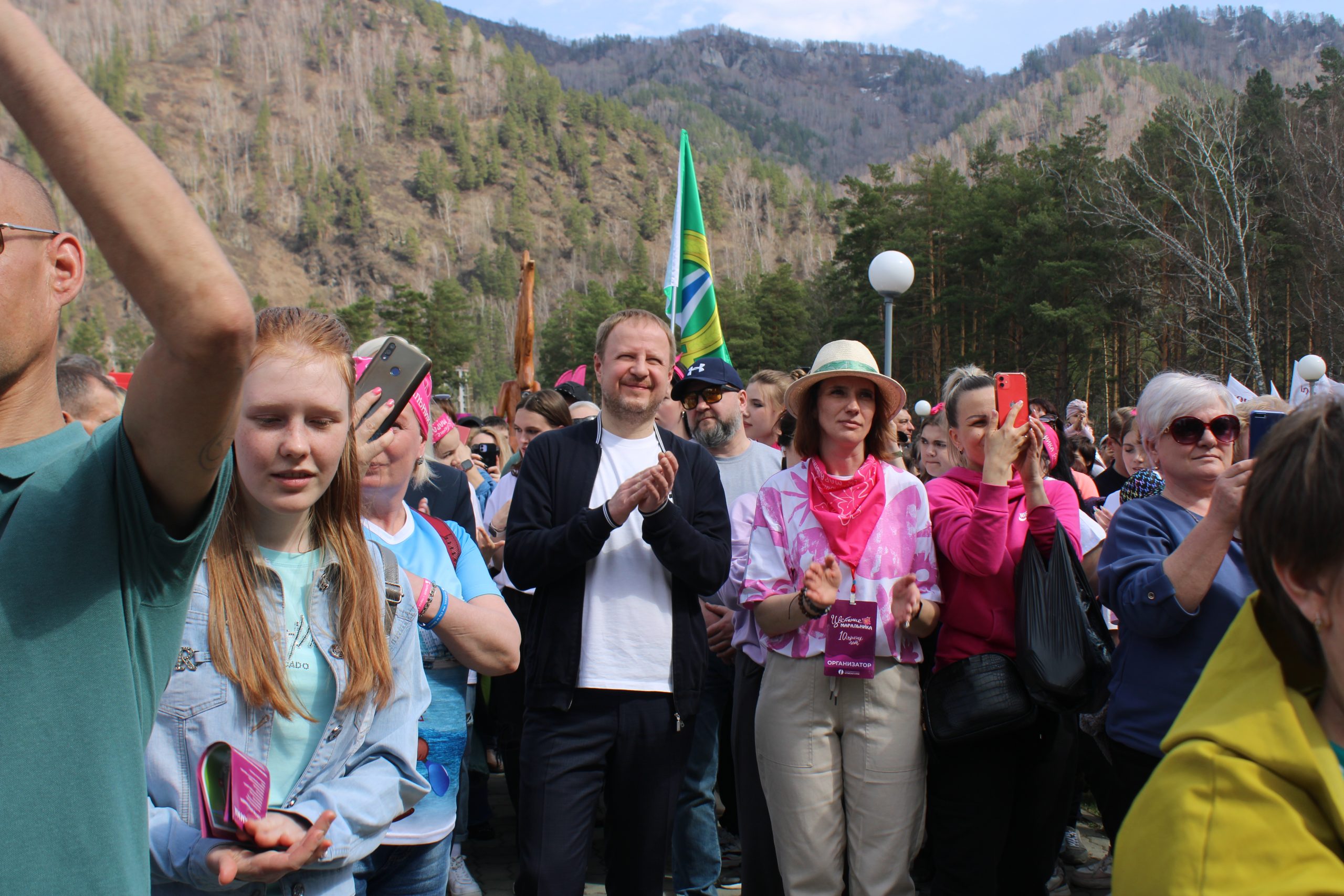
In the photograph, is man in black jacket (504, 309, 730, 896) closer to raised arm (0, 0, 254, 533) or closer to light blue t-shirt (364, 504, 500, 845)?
light blue t-shirt (364, 504, 500, 845)

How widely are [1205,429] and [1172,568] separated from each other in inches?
21.2

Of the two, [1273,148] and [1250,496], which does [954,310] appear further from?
[1250,496]

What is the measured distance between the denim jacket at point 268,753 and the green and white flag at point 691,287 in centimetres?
566

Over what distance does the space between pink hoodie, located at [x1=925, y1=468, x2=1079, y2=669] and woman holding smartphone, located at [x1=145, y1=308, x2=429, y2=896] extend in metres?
2.00

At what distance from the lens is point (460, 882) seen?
436 centimetres

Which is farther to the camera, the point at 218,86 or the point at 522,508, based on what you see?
the point at 218,86

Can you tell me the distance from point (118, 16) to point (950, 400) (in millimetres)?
164405

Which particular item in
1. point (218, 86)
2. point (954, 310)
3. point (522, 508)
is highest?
point (218, 86)

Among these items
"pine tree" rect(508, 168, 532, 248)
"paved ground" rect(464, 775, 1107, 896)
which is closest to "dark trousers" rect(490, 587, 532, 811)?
"paved ground" rect(464, 775, 1107, 896)

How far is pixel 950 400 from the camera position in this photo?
12.8ft

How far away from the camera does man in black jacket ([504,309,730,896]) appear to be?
10.4 ft

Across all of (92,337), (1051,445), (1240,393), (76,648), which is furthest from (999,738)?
(92,337)

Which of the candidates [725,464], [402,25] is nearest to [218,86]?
[402,25]

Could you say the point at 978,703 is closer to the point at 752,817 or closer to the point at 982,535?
the point at 982,535
